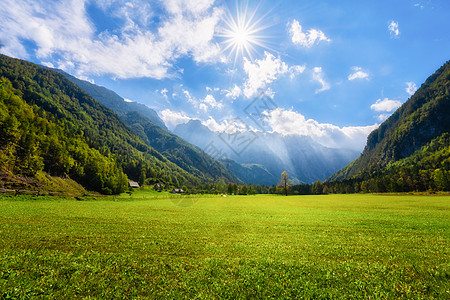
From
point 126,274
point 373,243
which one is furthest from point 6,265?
point 373,243

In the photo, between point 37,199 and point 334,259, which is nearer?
point 334,259

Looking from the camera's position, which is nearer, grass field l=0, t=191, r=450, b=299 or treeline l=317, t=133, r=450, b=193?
grass field l=0, t=191, r=450, b=299

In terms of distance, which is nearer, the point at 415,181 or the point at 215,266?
the point at 215,266

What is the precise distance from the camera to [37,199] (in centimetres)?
5253

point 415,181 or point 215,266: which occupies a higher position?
point 415,181

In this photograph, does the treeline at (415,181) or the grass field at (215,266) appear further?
the treeline at (415,181)

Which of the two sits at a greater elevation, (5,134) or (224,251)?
(5,134)

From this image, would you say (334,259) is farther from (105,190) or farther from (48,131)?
(48,131)

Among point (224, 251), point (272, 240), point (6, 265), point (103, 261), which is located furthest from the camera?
point (272, 240)

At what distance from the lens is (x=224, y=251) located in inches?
551

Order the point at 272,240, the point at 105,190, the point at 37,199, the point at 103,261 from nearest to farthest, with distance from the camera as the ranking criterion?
the point at 103,261
the point at 272,240
the point at 37,199
the point at 105,190

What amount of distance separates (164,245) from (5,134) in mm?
106811

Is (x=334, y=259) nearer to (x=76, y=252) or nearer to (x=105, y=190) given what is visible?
(x=76, y=252)

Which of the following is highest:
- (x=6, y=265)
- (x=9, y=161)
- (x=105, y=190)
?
(x=9, y=161)
